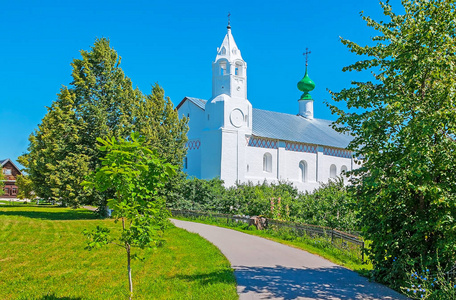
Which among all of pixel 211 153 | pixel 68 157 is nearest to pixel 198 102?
pixel 211 153

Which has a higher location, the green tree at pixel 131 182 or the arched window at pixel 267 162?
the arched window at pixel 267 162

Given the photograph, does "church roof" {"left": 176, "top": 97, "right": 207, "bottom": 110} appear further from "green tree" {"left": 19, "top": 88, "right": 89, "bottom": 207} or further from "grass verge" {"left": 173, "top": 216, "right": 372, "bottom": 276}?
"grass verge" {"left": 173, "top": 216, "right": 372, "bottom": 276}

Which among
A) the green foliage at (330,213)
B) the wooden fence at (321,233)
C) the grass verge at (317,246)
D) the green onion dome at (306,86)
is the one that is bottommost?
the grass verge at (317,246)

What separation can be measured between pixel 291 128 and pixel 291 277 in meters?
34.0

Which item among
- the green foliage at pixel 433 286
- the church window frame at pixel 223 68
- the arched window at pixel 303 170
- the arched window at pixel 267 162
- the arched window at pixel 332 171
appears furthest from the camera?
the arched window at pixel 332 171

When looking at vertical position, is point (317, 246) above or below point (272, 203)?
below

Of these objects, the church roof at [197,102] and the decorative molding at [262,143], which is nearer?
the decorative molding at [262,143]

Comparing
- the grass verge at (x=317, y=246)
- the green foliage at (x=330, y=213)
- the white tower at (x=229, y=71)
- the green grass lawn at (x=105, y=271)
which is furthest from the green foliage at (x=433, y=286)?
the white tower at (x=229, y=71)

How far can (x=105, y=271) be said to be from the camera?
31.9ft

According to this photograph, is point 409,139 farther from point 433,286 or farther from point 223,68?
point 223,68

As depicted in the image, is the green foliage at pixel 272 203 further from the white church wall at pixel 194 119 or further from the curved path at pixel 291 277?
the white church wall at pixel 194 119

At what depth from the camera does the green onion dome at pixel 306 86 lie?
49188mm

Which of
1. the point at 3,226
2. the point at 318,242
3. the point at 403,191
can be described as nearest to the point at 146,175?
the point at 403,191

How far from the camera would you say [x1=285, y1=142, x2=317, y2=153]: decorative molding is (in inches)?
1544
